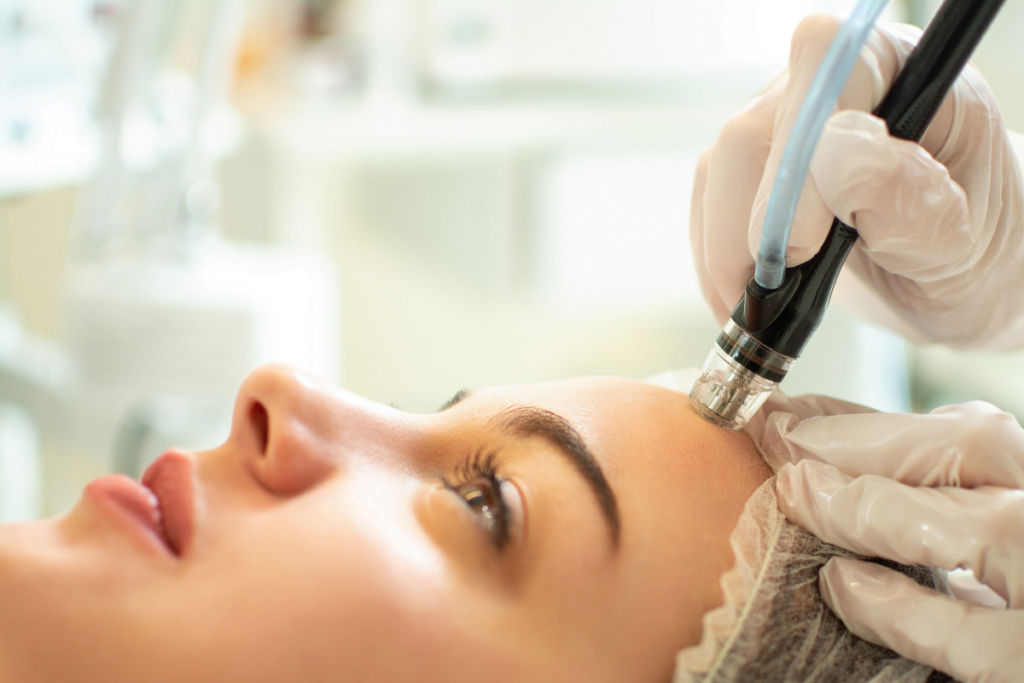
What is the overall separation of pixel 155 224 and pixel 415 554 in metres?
1.36

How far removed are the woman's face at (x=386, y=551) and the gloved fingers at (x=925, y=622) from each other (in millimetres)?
104

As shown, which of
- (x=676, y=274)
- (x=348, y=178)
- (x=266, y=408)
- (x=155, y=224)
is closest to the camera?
(x=266, y=408)

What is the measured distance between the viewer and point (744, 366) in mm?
670

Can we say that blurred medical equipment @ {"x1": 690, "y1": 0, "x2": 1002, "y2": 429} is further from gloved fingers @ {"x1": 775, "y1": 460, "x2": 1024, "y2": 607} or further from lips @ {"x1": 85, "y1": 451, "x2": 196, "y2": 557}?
lips @ {"x1": 85, "y1": 451, "x2": 196, "y2": 557}

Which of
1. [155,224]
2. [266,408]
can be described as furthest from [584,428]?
[155,224]

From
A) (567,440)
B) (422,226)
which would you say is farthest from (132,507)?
(422,226)

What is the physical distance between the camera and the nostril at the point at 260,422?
0.72 m

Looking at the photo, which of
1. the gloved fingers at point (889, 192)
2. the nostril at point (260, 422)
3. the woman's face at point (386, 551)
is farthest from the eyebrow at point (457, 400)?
the gloved fingers at point (889, 192)

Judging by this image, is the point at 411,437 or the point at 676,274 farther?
the point at 676,274

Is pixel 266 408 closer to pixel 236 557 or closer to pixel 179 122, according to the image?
pixel 236 557

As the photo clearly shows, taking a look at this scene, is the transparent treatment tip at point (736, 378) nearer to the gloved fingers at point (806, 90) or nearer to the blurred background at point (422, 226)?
the gloved fingers at point (806, 90)

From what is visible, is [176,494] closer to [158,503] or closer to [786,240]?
[158,503]

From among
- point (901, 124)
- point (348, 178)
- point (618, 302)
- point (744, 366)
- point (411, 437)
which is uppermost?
point (901, 124)

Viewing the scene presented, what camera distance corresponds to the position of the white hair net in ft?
2.16
